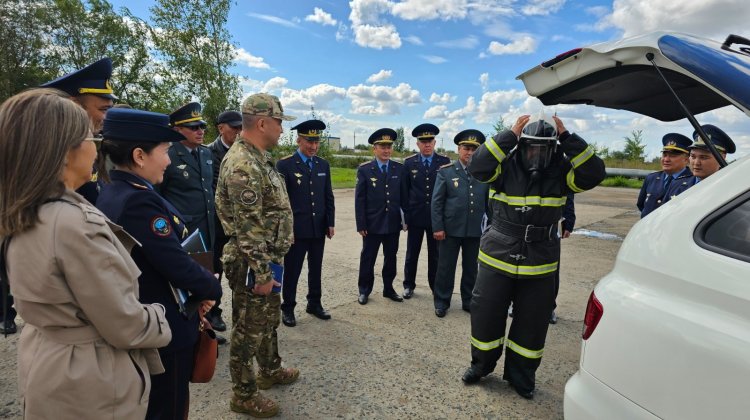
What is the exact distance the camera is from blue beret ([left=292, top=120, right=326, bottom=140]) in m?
4.29

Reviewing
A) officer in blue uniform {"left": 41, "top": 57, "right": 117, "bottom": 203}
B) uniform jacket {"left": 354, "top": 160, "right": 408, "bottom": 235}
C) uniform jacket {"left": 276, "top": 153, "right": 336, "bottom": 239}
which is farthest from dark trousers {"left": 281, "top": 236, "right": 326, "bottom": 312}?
officer in blue uniform {"left": 41, "top": 57, "right": 117, "bottom": 203}

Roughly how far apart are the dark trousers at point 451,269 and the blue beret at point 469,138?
111 cm

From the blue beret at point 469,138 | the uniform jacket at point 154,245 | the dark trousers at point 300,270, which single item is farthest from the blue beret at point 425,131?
the uniform jacket at point 154,245

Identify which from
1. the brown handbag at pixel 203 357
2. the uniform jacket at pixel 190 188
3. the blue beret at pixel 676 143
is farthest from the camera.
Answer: the blue beret at pixel 676 143

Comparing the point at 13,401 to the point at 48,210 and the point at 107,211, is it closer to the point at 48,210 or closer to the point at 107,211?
the point at 107,211

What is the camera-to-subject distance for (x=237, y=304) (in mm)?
2648

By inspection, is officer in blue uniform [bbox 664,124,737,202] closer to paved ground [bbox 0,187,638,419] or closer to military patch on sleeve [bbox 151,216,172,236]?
paved ground [bbox 0,187,638,419]

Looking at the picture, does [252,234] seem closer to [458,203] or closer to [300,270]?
[300,270]

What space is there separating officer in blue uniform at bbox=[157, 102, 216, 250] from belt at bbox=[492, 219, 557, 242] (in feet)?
8.81

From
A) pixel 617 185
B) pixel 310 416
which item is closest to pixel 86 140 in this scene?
pixel 310 416

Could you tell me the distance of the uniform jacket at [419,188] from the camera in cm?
524

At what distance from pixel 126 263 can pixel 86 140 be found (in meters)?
0.42

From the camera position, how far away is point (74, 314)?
1266 millimetres

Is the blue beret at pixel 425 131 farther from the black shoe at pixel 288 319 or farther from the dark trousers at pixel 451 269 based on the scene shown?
the black shoe at pixel 288 319
